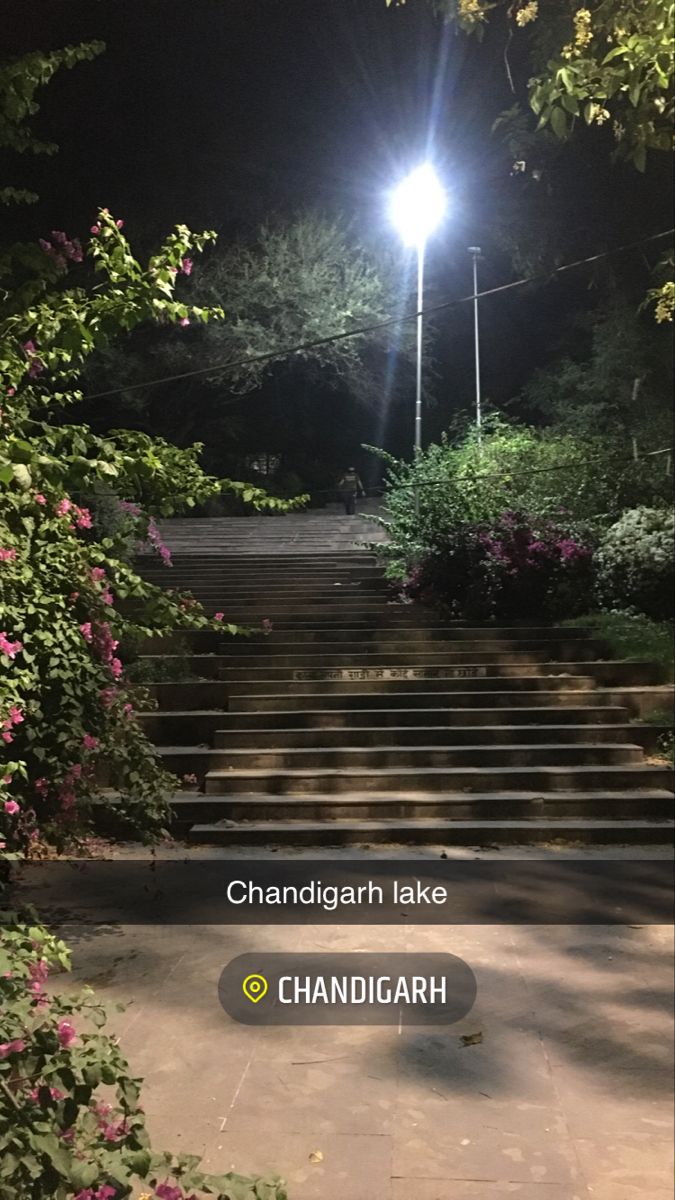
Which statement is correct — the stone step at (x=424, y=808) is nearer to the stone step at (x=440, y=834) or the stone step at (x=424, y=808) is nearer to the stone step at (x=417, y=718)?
the stone step at (x=440, y=834)

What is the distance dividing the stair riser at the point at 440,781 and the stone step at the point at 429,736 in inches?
18.4

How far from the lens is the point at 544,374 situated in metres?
19.4

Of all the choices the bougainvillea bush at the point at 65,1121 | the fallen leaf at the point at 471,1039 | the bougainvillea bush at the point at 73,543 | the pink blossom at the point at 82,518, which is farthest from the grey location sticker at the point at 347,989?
the pink blossom at the point at 82,518

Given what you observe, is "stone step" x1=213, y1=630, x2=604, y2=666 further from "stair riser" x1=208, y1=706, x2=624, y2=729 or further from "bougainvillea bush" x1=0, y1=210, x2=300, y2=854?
"bougainvillea bush" x1=0, y1=210, x2=300, y2=854

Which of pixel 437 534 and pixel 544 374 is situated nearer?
pixel 437 534

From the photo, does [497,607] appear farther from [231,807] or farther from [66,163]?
[66,163]

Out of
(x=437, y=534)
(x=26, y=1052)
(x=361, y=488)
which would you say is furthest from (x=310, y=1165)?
(x=361, y=488)

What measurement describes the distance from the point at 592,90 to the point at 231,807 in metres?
3.92

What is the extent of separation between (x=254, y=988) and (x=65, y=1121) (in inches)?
68.6

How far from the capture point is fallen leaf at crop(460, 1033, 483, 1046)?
233cm

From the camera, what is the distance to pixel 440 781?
5078 millimetres

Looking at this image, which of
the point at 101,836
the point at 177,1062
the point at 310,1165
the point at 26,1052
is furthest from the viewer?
the point at 101,836

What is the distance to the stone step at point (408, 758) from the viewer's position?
17.4 feet

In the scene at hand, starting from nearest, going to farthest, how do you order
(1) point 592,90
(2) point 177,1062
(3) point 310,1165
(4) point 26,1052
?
1. (4) point 26,1052
2. (3) point 310,1165
3. (2) point 177,1062
4. (1) point 592,90
